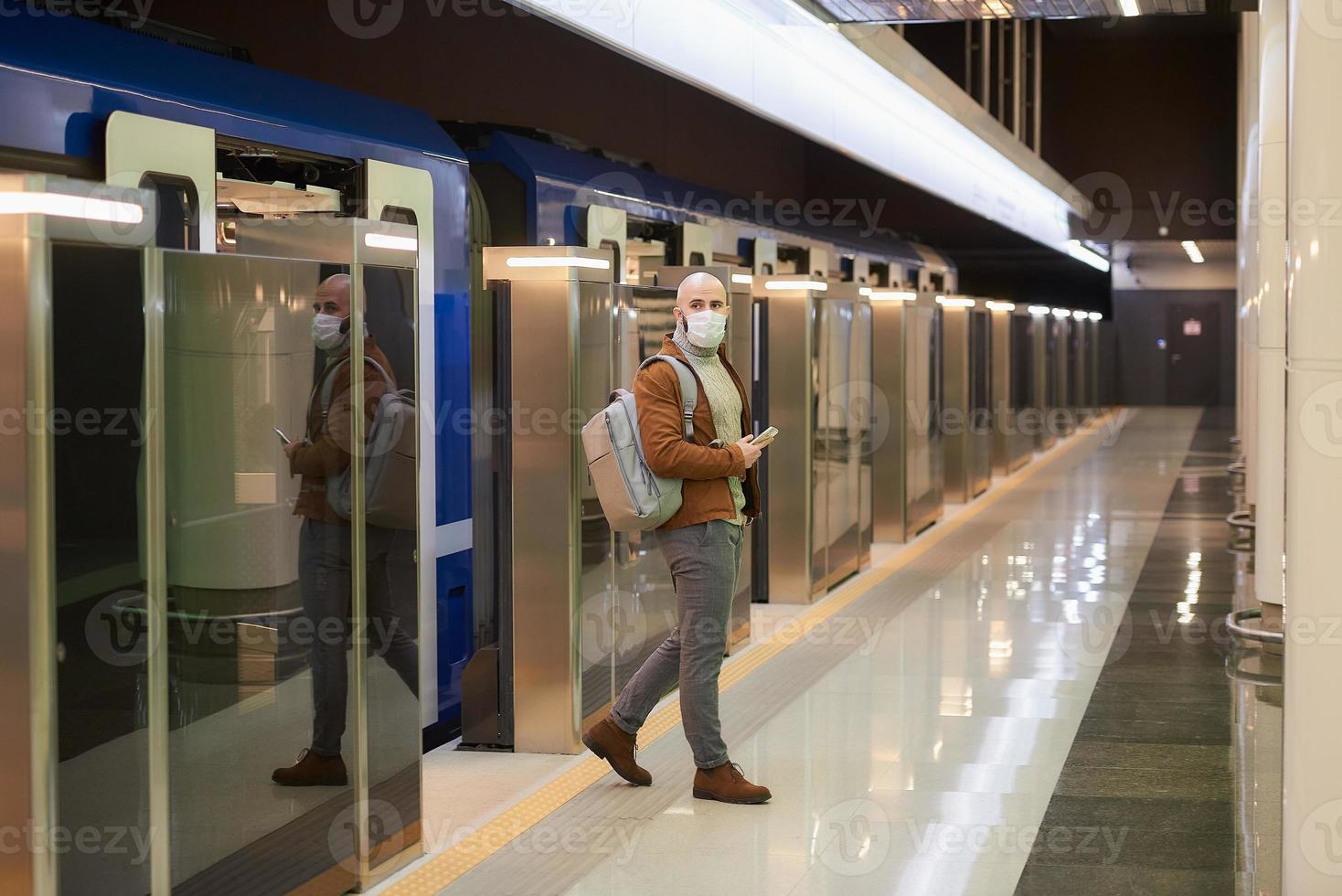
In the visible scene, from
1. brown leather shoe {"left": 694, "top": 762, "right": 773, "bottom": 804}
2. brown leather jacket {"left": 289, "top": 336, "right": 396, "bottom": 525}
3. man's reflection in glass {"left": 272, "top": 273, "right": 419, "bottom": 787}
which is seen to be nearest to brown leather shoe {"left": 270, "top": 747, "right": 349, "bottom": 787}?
man's reflection in glass {"left": 272, "top": 273, "right": 419, "bottom": 787}

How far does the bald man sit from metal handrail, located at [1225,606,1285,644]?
3.26 meters

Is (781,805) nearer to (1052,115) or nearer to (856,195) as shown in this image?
(856,195)

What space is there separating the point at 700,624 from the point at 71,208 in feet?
7.47

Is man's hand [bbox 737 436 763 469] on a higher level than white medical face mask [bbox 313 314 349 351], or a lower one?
lower

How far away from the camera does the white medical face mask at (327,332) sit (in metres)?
3.71

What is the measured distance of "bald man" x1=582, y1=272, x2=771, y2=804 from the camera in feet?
14.7

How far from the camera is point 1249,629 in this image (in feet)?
23.2

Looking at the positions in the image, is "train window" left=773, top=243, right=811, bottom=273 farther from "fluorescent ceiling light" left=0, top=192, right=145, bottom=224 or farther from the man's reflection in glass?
"fluorescent ceiling light" left=0, top=192, right=145, bottom=224
